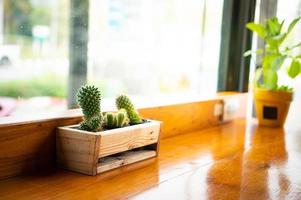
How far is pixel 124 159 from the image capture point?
1234 mm

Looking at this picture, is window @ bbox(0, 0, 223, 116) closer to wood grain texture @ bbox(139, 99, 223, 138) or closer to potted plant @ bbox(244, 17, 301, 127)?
wood grain texture @ bbox(139, 99, 223, 138)

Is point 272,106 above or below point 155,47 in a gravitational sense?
below

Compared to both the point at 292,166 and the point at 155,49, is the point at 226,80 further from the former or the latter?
the point at 292,166

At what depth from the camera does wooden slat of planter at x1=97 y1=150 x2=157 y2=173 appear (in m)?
1.16

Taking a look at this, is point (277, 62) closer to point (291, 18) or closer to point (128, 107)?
point (291, 18)

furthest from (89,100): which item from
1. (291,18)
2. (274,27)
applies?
(291,18)

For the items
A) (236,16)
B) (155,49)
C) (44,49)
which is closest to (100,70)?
(44,49)

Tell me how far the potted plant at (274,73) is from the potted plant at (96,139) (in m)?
1.02

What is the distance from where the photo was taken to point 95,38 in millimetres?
1635

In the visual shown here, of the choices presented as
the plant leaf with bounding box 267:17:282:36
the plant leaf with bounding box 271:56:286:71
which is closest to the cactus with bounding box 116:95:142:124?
the plant leaf with bounding box 271:56:286:71

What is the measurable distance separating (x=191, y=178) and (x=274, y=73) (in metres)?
1.08

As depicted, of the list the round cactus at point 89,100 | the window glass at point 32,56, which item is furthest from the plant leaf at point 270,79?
the round cactus at point 89,100

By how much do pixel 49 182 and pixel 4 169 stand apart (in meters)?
0.13

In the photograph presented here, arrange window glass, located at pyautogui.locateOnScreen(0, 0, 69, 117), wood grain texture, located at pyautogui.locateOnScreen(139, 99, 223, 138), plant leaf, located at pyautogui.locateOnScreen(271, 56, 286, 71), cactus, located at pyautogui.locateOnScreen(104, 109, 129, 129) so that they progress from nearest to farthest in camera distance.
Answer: cactus, located at pyautogui.locateOnScreen(104, 109, 129, 129) → window glass, located at pyautogui.locateOnScreen(0, 0, 69, 117) → wood grain texture, located at pyautogui.locateOnScreen(139, 99, 223, 138) → plant leaf, located at pyautogui.locateOnScreen(271, 56, 286, 71)
